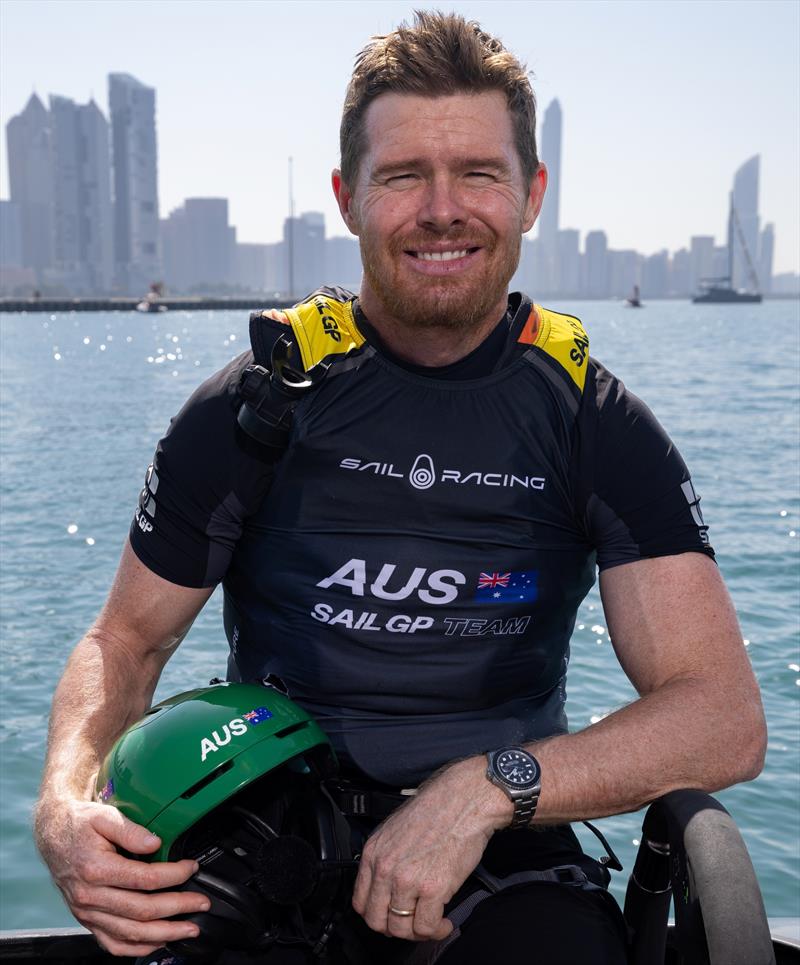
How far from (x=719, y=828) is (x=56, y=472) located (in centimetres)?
1785

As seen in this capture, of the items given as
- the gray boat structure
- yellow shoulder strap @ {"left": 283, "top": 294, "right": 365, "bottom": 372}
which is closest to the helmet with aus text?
yellow shoulder strap @ {"left": 283, "top": 294, "right": 365, "bottom": 372}

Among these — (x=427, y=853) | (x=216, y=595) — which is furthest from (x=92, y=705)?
(x=216, y=595)

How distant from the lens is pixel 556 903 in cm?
216

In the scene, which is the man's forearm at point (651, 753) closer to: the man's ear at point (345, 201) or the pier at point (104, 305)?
the man's ear at point (345, 201)

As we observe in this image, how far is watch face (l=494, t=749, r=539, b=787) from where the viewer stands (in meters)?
2.13

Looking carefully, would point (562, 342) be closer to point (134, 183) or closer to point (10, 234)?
point (134, 183)

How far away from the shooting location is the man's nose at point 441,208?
2.46m

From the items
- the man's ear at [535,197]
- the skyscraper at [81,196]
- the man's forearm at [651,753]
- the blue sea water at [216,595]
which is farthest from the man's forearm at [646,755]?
the skyscraper at [81,196]

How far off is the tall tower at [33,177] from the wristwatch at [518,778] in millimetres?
198084

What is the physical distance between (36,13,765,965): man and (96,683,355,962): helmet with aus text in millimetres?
266

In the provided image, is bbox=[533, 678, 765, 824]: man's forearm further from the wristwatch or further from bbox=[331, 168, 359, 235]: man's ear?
bbox=[331, 168, 359, 235]: man's ear

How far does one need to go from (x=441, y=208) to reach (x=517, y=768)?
1193 mm

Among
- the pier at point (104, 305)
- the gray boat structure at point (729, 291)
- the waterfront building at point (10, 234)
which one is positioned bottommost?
the pier at point (104, 305)

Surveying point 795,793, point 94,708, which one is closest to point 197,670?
point 795,793
